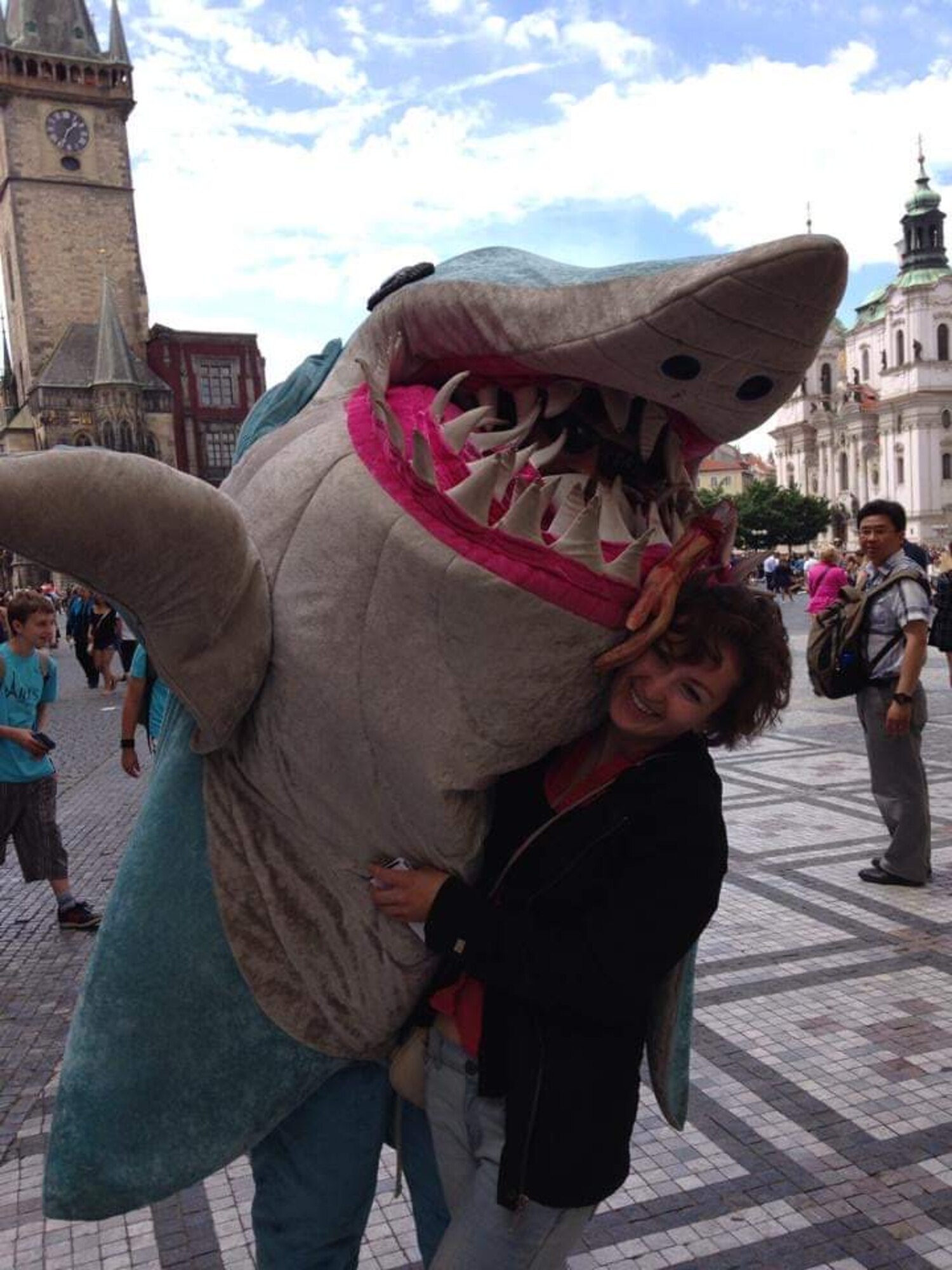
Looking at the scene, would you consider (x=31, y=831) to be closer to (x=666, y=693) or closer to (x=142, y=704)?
(x=142, y=704)

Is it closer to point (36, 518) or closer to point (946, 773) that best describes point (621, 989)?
point (36, 518)

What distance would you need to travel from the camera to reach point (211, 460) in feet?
126

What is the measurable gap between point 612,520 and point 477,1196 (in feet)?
2.93

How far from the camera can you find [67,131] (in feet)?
127

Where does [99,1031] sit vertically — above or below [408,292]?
below

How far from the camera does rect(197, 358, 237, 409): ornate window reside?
38.3 metres

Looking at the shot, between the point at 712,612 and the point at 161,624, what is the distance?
70 centimetres

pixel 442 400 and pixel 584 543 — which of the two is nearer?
pixel 584 543

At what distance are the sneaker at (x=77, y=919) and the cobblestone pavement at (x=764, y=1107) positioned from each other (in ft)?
0.23

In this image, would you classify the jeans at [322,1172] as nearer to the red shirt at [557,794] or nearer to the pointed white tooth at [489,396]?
the red shirt at [557,794]

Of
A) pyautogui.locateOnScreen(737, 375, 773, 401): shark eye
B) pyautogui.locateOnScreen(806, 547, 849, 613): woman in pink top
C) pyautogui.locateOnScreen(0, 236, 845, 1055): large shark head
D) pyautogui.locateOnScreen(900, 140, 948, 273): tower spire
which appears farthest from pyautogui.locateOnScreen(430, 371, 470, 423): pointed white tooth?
pyautogui.locateOnScreen(900, 140, 948, 273): tower spire

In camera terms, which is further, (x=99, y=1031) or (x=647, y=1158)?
(x=647, y=1158)

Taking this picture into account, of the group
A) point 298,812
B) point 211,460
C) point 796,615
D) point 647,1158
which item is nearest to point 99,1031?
point 298,812

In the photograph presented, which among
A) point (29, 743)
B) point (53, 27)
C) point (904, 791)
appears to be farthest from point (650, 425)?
point (53, 27)
